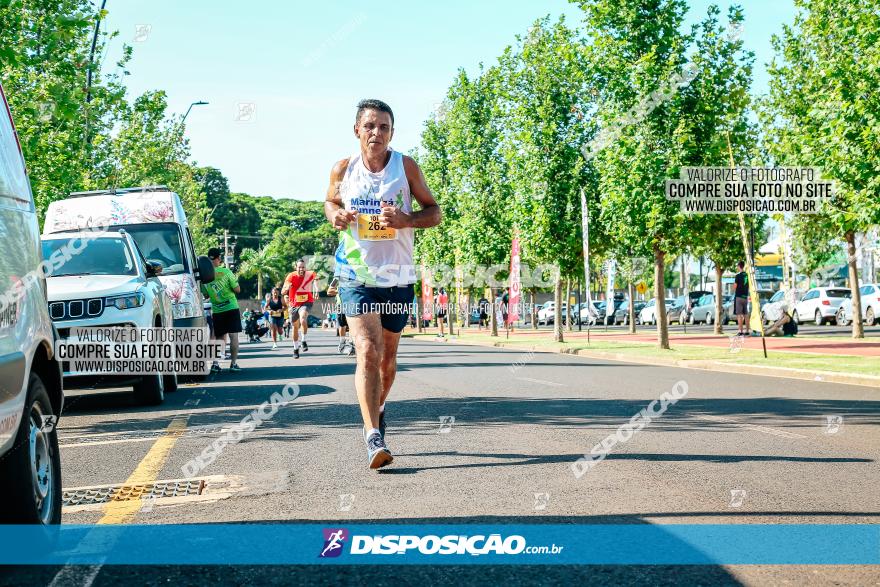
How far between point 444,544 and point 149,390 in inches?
311

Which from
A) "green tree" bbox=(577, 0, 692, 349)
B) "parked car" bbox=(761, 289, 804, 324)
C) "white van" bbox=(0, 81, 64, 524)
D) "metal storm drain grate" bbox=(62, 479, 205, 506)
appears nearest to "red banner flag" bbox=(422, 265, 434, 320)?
"parked car" bbox=(761, 289, 804, 324)

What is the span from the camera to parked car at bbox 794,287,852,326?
43438mm

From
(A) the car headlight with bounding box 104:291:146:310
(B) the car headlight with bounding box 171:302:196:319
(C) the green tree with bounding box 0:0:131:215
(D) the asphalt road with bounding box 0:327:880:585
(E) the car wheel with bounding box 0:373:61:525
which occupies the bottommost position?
(D) the asphalt road with bounding box 0:327:880:585

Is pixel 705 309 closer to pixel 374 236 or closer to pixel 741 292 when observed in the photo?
pixel 741 292

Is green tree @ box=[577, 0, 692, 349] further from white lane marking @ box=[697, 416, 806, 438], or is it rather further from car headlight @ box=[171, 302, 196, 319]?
white lane marking @ box=[697, 416, 806, 438]

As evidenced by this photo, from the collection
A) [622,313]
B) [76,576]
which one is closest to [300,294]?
[76,576]

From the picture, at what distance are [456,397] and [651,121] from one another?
14.3 meters

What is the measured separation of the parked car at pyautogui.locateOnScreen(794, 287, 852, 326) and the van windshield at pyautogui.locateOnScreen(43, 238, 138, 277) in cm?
3641

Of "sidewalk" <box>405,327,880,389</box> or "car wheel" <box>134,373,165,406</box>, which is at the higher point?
"car wheel" <box>134,373,165,406</box>

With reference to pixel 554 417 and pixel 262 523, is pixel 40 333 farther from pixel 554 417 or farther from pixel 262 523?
pixel 554 417

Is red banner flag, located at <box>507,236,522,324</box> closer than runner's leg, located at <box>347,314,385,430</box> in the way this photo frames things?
No

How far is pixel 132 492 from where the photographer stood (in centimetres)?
579

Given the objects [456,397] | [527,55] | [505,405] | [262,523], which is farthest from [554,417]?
[527,55]

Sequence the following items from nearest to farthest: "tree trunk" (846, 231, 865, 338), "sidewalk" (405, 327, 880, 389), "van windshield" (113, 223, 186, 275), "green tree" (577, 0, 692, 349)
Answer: "sidewalk" (405, 327, 880, 389)
"van windshield" (113, 223, 186, 275)
"green tree" (577, 0, 692, 349)
"tree trunk" (846, 231, 865, 338)
